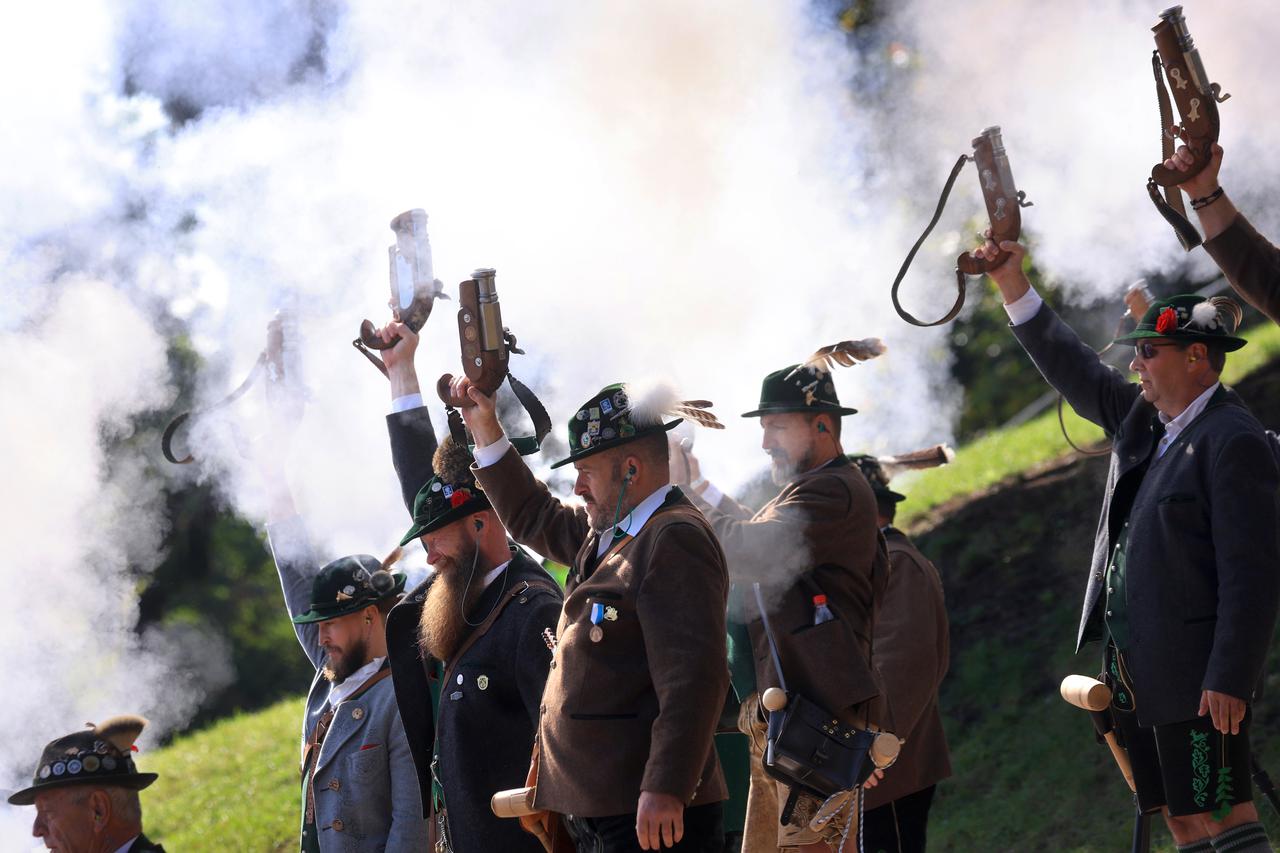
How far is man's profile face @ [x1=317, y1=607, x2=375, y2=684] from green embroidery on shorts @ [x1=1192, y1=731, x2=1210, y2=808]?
8.88 feet

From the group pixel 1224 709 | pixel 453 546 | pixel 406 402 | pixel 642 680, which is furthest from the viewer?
→ pixel 406 402

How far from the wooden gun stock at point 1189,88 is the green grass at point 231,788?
628 cm

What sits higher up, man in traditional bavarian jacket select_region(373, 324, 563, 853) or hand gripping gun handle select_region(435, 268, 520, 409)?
hand gripping gun handle select_region(435, 268, 520, 409)

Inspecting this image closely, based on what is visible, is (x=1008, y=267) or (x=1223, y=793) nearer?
(x=1223, y=793)

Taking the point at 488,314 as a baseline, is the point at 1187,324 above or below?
below

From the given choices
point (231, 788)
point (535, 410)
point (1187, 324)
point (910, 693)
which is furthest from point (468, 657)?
point (231, 788)

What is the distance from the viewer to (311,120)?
6172mm

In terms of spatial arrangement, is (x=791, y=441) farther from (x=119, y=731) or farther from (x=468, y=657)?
(x=119, y=731)

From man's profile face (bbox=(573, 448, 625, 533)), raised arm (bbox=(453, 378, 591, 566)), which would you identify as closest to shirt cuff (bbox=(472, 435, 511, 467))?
raised arm (bbox=(453, 378, 591, 566))

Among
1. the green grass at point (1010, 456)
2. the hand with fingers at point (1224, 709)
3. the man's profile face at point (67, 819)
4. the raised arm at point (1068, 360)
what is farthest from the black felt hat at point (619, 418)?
the green grass at point (1010, 456)

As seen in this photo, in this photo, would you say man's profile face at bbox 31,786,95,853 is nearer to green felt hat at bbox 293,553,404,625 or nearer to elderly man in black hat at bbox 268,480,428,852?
elderly man in black hat at bbox 268,480,428,852

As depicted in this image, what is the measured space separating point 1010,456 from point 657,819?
301 inches

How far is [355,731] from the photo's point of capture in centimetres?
501

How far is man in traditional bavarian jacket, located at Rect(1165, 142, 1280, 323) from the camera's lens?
14.4 ft
